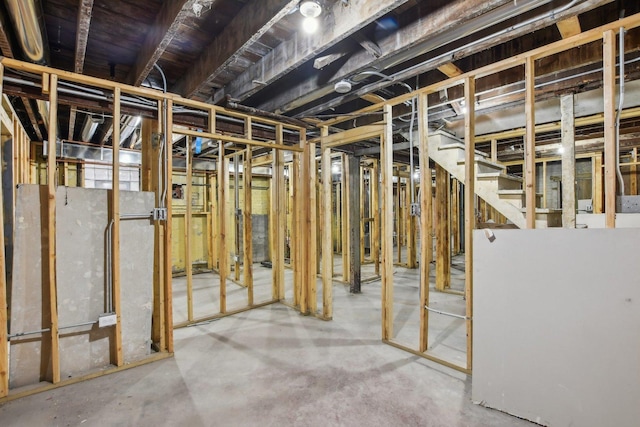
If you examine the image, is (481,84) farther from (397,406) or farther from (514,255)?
(397,406)

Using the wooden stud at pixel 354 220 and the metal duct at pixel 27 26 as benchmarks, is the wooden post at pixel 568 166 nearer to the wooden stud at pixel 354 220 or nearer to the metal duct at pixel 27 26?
the wooden stud at pixel 354 220

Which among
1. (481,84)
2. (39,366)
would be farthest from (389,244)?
(39,366)

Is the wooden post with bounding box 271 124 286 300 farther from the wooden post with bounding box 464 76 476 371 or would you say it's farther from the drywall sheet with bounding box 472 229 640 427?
the drywall sheet with bounding box 472 229 640 427

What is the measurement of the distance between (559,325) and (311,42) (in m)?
2.55

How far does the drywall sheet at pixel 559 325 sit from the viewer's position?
5.41 feet

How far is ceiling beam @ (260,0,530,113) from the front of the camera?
5.98 feet

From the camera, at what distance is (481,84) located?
10.1 feet

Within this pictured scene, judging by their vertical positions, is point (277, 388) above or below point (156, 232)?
below

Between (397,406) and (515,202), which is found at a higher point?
(515,202)

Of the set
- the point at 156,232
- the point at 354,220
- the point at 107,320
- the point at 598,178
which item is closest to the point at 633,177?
the point at 598,178

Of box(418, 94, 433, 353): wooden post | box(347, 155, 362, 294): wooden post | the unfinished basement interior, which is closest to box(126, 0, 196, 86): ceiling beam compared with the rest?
the unfinished basement interior

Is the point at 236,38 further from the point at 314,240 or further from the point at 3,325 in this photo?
the point at 3,325

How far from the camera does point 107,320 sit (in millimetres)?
2484

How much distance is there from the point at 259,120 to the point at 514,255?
2950 mm
